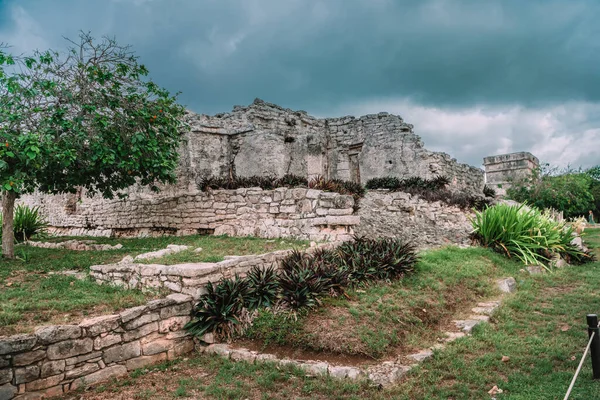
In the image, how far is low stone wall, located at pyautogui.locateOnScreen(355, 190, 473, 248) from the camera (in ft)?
44.2

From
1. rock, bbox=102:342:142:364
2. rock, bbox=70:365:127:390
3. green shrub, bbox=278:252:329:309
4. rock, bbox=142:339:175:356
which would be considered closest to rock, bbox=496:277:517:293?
green shrub, bbox=278:252:329:309

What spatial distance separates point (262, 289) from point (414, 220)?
364 inches

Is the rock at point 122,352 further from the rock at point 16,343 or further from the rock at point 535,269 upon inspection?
the rock at point 535,269

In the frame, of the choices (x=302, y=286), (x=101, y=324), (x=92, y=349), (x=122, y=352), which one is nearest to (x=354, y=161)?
(x=302, y=286)

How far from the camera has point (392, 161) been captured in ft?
54.6

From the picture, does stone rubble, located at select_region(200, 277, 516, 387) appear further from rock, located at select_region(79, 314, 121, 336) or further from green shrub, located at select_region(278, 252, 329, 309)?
rock, located at select_region(79, 314, 121, 336)

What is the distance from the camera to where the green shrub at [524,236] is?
32.3 ft

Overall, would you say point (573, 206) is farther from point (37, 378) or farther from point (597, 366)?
point (37, 378)

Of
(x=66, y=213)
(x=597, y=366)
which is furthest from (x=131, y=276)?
(x=66, y=213)

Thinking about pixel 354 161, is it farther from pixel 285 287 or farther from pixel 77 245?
pixel 285 287

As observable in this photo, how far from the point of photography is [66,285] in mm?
6082

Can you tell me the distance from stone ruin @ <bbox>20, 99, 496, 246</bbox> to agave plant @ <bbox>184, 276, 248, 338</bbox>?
3.81 meters

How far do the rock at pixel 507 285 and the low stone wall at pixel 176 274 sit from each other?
465cm

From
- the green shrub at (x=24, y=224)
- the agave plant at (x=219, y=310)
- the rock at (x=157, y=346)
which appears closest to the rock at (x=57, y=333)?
the rock at (x=157, y=346)
